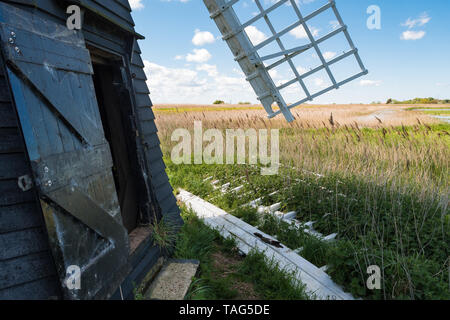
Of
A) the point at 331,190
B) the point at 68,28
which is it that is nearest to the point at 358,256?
the point at 331,190

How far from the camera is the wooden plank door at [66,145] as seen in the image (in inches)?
55.4

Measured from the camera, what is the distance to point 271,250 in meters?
3.32

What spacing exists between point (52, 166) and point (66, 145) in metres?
0.19

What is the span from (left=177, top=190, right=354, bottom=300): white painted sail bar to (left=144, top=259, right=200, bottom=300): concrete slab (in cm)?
90

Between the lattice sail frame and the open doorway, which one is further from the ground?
the lattice sail frame

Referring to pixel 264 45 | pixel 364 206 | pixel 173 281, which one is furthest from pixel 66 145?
pixel 264 45

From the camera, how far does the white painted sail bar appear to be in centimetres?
259
